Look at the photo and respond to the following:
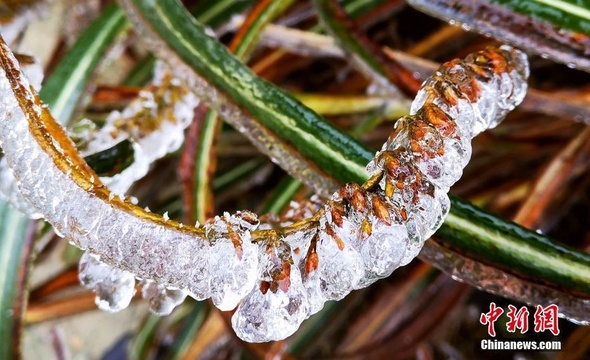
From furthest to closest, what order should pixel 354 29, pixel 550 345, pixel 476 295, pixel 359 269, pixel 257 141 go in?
pixel 476 295, pixel 550 345, pixel 354 29, pixel 257 141, pixel 359 269

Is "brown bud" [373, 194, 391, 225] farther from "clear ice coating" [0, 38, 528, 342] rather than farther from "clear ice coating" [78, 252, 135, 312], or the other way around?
"clear ice coating" [78, 252, 135, 312]

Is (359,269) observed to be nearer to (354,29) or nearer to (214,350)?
(354,29)

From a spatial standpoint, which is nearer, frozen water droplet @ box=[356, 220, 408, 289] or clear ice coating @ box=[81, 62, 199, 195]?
frozen water droplet @ box=[356, 220, 408, 289]

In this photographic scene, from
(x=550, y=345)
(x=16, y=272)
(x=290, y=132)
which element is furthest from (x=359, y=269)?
(x=550, y=345)

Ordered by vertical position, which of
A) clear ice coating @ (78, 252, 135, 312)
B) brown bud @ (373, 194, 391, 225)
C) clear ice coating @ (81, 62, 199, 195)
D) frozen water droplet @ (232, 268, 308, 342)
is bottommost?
clear ice coating @ (81, 62, 199, 195)

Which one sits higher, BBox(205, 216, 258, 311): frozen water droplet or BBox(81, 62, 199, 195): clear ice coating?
BBox(205, 216, 258, 311): frozen water droplet

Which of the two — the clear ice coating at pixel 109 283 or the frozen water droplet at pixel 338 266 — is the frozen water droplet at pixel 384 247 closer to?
the frozen water droplet at pixel 338 266

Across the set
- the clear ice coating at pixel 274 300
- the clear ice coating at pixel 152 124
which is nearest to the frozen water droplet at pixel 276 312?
the clear ice coating at pixel 274 300

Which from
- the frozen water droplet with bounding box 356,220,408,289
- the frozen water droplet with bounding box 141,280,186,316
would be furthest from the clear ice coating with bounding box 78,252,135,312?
the frozen water droplet with bounding box 356,220,408,289

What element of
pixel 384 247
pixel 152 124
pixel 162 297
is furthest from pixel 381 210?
pixel 152 124
